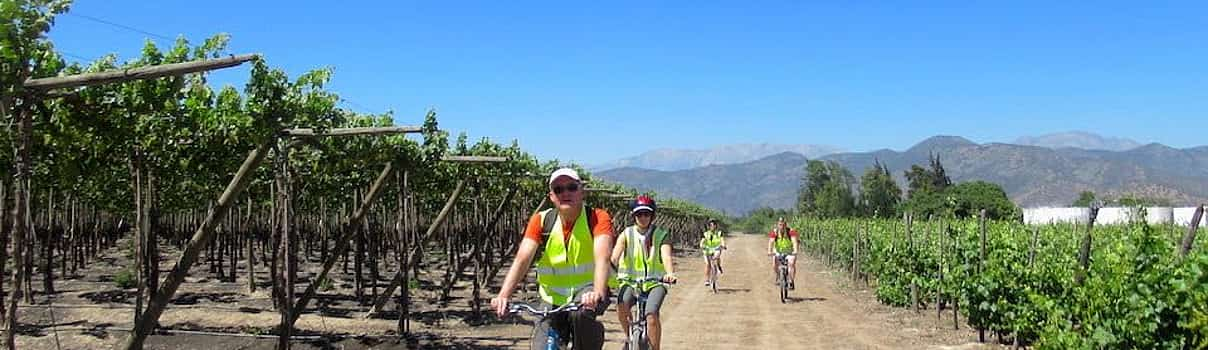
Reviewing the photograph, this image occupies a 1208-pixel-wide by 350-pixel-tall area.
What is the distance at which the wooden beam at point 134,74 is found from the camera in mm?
5949

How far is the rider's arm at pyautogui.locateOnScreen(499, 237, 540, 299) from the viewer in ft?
17.1

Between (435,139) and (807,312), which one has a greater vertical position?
(435,139)

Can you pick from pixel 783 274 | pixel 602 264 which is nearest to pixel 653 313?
pixel 602 264

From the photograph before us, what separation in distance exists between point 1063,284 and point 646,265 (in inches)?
172

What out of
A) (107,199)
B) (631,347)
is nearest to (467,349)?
(631,347)

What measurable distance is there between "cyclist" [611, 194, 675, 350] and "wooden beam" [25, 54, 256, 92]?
3530 millimetres

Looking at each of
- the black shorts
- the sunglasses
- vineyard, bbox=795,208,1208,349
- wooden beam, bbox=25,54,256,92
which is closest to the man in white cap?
the sunglasses

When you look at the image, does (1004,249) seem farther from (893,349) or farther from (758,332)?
(758,332)

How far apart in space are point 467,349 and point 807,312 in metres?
6.40

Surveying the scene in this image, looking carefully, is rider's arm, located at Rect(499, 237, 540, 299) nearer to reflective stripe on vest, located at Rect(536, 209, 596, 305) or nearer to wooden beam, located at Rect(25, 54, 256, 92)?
reflective stripe on vest, located at Rect(536, 209, 596, 305)

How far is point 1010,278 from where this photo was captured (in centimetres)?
1114

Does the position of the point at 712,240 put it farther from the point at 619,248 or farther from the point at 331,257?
the point at 619,248

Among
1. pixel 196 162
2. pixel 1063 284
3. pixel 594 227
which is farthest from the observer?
pixel 196 162

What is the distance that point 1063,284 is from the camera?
9.96 meters
